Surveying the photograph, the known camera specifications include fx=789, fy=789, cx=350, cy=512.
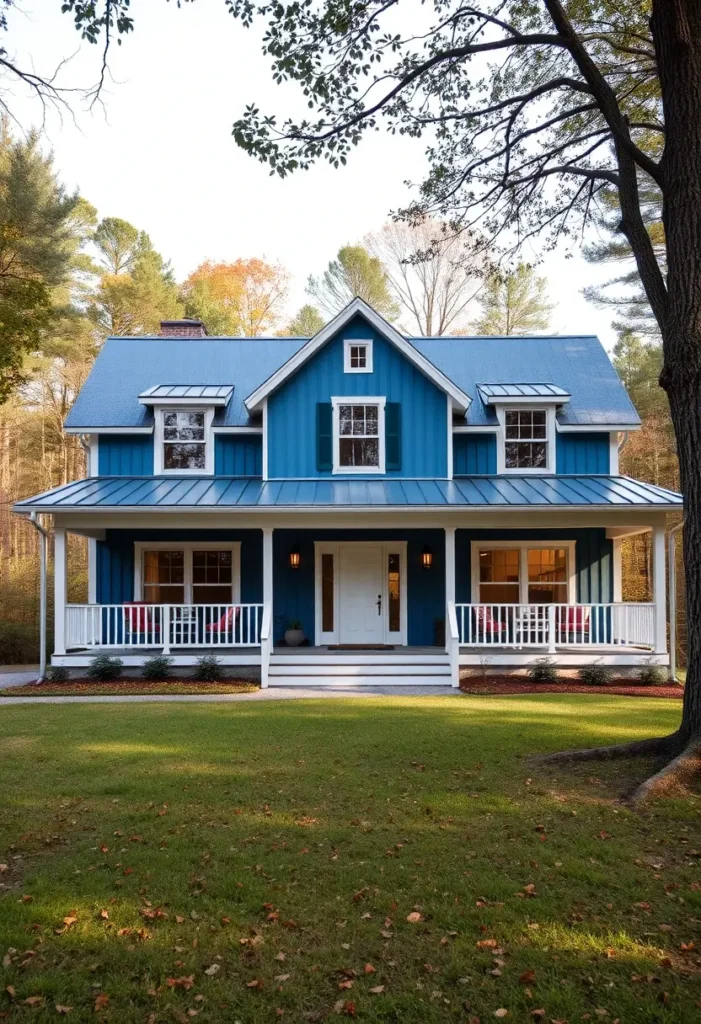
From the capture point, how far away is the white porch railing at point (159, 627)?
50.5 feet

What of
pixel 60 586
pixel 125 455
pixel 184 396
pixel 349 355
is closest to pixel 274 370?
pixel 184 396

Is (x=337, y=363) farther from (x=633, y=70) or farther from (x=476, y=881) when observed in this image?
(x=476, y=881)

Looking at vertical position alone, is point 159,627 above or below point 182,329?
below

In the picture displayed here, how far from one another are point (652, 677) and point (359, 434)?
759cm

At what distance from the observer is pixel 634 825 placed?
18.6 ft

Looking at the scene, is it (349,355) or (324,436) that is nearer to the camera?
(324,436)

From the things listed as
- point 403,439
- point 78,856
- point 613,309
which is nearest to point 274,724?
point 78,856

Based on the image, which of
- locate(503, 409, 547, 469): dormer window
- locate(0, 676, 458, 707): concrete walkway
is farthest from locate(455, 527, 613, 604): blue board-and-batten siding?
locate(0, 676, 458, 707): concrete walkway

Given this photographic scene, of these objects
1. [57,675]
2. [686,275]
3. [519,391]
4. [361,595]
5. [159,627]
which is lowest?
[57,675]

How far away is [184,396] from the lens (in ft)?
57.1

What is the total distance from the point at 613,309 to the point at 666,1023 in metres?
25.2

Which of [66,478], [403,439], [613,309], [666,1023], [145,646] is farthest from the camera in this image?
[66,478]

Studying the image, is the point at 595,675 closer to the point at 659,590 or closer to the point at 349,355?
the point at 659,590

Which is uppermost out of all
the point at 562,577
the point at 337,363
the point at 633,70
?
the point at 633,70
